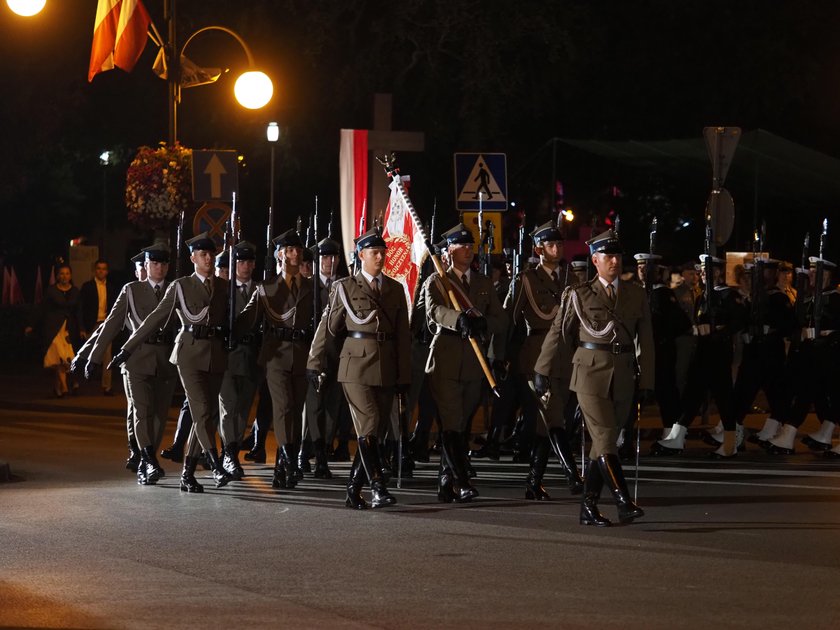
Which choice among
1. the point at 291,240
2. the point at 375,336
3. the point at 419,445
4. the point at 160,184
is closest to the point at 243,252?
the point at 291,240

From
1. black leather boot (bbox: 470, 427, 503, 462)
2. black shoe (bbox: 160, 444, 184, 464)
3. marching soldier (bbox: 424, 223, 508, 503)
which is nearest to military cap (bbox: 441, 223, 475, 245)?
marching soldier (bbox: 424, 223, 508, 503)

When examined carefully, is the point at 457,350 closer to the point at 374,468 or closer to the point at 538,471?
the point at 538,471

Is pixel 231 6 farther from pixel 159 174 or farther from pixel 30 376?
pixel 159 174

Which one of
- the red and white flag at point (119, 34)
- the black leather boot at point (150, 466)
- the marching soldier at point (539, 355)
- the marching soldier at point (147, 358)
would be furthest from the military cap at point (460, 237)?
the red and white flag at point (119, 34)

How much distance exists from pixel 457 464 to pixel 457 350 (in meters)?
0.86

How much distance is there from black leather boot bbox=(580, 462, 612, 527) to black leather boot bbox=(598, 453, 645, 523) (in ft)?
0.17

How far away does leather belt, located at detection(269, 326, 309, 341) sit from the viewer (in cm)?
1466

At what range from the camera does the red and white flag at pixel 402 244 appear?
16.0 metres

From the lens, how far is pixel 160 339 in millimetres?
14977

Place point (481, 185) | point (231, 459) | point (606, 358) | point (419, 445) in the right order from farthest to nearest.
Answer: point (481, 185) < point (419, 445) < point (231, 459) < point (606, 358)

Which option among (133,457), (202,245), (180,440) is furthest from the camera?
(180,440)

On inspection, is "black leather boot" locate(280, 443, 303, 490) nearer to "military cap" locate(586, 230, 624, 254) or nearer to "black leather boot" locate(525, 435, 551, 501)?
"black leather boot" locate(525, 435, 551, 501)

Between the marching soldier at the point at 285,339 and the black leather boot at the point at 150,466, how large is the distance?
3.07ft

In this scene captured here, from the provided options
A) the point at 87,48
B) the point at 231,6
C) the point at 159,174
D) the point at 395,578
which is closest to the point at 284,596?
the point at 395,578
